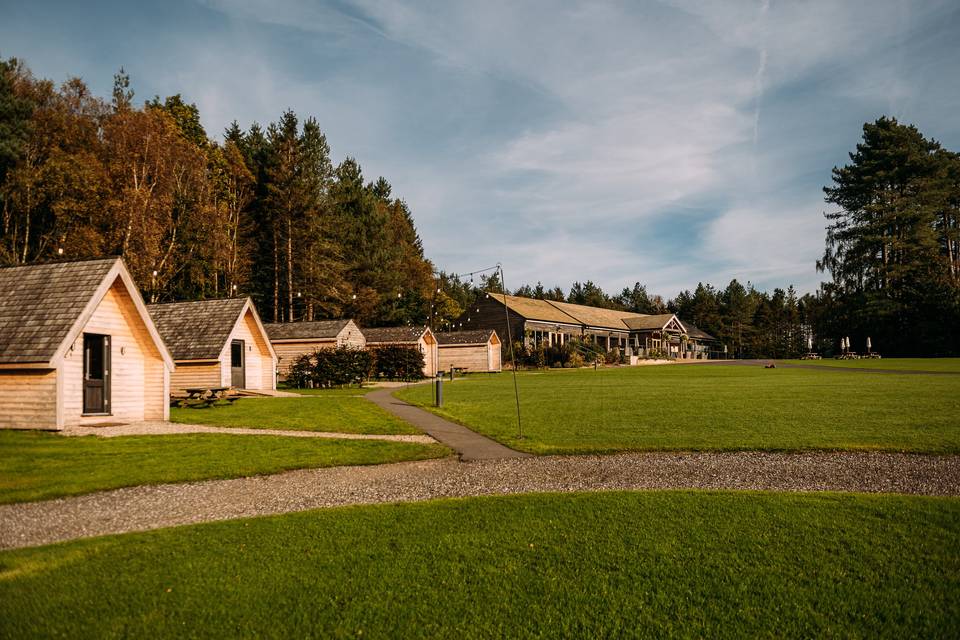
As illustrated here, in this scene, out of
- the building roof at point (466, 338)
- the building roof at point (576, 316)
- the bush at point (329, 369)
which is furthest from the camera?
the building roof at point (576, 316)

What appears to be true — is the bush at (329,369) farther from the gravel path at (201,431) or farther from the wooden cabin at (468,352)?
the gravel path at (201,431)

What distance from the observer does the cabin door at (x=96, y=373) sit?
51.1ft

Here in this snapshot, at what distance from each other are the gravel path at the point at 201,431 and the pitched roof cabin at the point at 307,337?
20121mm

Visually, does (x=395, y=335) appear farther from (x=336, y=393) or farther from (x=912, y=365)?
(x=912, y=365)

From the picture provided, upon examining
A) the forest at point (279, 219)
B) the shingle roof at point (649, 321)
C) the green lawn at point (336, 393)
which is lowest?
the green lawn at point (336, 393)

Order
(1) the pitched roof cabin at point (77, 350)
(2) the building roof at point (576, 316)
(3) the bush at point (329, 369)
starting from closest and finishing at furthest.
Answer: (1) the pitched roof cabin at point (77, 350) < (3) the bush at point (329, 369) < (2) the building roof at point (576, 316)

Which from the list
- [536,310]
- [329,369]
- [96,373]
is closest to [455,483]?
[96,373]

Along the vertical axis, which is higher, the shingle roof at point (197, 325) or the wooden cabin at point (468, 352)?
the shingle roof at point (197, 325)

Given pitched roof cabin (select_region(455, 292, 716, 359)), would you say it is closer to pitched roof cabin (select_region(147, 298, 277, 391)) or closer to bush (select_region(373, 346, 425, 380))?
bush (select_region(373, 346, 425, 380))

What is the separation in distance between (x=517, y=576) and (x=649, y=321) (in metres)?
75.3

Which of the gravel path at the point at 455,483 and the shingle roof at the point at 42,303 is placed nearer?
the gravel path at the point at 455,483

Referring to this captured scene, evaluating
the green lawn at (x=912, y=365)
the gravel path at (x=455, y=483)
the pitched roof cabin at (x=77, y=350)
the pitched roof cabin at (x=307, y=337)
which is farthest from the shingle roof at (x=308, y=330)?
the green lawn at (x=912, y=365)

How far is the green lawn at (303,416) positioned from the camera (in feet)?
48.8

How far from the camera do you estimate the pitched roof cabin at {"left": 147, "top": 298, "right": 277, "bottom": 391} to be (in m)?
24.3
